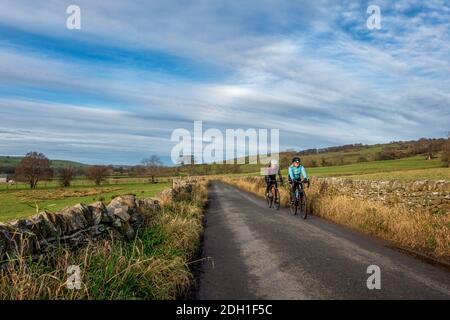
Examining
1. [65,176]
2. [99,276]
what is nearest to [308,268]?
[99,276]

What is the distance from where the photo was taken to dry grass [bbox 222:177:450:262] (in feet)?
28.0

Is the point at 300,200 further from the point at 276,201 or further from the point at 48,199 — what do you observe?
the point at 48,199

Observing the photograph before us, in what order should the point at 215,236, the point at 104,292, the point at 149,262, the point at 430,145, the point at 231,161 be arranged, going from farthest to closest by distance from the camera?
1. the point at 231,161
2. the point at 430,145
3. the point at 215,236
4. the point at 149,262
5. the point at 104,292

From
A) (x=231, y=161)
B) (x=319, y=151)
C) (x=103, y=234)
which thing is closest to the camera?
(x=103, y=234)

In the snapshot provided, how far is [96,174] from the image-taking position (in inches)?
4013

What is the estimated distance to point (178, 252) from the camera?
7.62 meters

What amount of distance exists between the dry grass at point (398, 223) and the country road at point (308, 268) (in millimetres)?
594

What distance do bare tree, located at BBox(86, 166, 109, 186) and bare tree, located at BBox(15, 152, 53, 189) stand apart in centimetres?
1129

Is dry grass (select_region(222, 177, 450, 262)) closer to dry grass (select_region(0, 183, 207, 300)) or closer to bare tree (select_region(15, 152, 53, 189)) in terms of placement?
dry grass (select_region(0, 183, 207, 300))

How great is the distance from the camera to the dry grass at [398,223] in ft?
28.0

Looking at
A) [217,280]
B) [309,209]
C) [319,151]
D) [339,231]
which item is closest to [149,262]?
[217,280]

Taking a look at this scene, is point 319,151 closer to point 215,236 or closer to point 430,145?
point 430,145

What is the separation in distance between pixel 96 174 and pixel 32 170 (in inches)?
653
